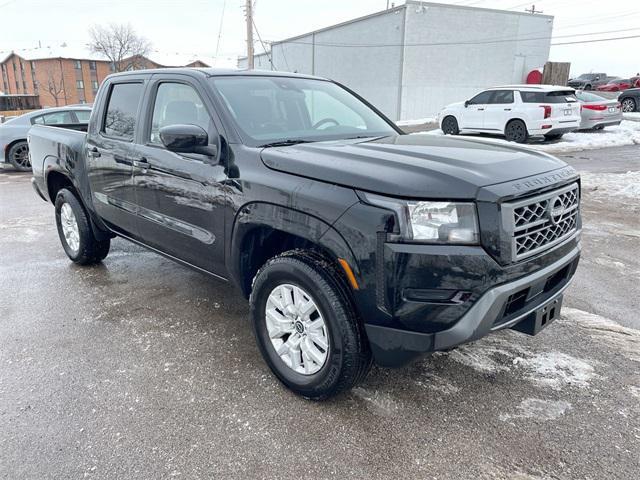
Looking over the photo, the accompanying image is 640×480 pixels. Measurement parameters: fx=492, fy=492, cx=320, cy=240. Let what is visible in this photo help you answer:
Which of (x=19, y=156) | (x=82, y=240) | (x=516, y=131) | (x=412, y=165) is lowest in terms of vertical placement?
(x=19, y=156)

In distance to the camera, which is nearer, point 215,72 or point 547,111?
point 215,72

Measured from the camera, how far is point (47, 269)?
17.0ft

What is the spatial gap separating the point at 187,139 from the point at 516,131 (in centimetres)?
1374

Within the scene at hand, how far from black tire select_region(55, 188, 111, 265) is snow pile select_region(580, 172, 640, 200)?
25.3ft

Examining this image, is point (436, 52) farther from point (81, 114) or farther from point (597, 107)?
point (81, 114)

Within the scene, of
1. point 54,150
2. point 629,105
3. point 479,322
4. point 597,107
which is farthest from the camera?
point 629,105

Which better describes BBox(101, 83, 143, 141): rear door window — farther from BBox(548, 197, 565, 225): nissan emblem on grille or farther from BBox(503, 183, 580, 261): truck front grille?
BBox(548, 197, 565, 225): nissan emblem on grille

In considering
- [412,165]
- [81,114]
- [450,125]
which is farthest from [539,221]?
[450,125]

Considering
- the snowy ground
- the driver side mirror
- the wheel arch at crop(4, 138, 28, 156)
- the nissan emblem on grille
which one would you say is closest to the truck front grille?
the nissan emblem on grille

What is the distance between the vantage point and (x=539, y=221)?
247cm

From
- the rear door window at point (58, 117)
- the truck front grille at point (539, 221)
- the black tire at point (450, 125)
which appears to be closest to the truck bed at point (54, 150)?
the truck front grille at point (539, 221)

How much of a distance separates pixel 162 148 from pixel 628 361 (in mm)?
3509

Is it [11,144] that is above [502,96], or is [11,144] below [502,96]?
below

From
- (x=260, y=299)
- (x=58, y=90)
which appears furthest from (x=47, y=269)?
(x=58, y=90)
